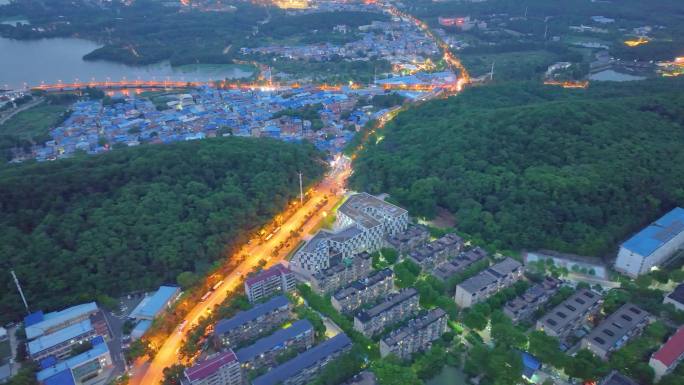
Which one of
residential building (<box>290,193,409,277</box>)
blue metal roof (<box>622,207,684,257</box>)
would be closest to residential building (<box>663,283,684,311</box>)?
blue metal roof (<box>622,207,684,257</box>)

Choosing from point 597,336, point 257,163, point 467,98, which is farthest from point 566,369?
point 467,98

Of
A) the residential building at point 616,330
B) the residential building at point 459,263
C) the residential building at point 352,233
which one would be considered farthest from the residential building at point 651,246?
the residential building at point 352,233

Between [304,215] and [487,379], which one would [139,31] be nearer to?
[304,215]

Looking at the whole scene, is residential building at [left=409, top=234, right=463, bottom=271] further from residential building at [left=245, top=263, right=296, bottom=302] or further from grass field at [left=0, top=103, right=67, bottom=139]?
grass field at [left=0, top=103, right=67, bottom=139]

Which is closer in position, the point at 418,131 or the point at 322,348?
the point at 322,348

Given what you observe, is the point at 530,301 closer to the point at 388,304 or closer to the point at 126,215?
the point at 388,304

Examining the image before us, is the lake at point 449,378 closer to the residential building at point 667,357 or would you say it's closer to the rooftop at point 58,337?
the residential building at point 667,357
